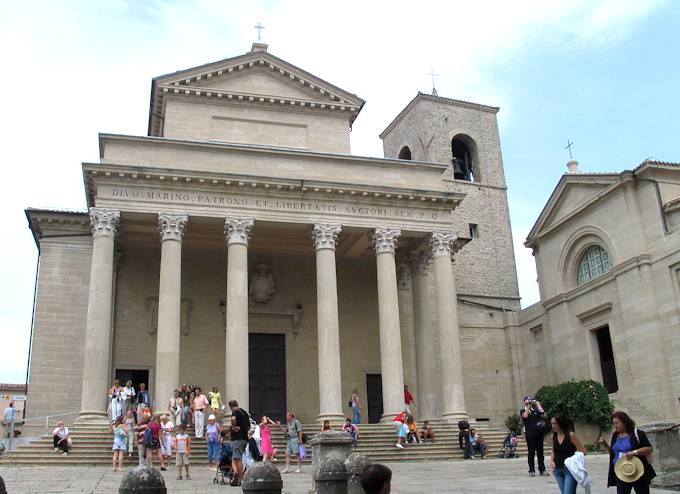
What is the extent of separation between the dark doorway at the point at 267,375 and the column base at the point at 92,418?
268 inches

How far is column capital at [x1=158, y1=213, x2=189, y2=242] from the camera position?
23828 mm

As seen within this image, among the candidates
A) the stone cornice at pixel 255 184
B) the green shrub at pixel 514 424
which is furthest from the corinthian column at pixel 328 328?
the green shrub at pixel 514 424

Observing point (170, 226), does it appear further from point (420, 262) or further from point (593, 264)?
point (593, 264)

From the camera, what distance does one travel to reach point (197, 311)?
2830cm

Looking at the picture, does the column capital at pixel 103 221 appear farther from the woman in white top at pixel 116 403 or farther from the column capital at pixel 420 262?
the column capital at pixel 420 262

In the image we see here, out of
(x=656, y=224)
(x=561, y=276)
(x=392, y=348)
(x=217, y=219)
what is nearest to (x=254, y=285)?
(x=217, y=219)

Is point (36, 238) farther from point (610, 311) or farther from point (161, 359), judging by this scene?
point (610, 311)

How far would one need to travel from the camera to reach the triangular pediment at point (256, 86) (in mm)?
27891

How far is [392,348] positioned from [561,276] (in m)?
9.23

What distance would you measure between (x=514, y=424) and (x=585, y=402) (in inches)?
194

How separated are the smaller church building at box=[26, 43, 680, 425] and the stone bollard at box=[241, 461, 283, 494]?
15.5m

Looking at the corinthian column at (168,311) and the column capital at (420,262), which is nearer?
the corinthian column at (168,311)

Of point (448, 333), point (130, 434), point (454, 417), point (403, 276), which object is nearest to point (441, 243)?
point (448, 333)

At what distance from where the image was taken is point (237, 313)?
76.7ft
